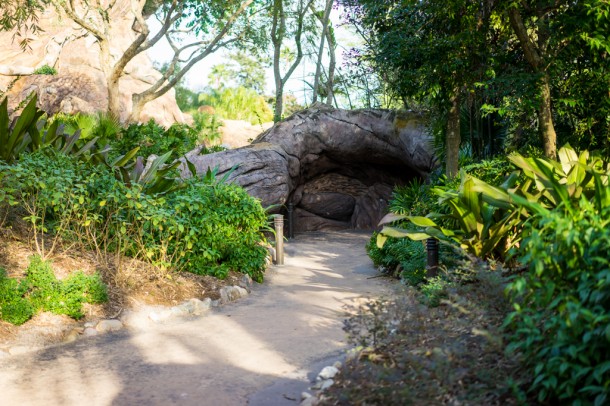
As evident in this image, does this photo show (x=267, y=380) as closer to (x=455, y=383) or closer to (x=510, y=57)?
(x=455, y=383)

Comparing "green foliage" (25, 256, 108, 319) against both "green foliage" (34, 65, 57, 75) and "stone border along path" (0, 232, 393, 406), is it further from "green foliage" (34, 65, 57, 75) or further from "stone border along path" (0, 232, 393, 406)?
"green foliage" (34, 65, 57, 75)

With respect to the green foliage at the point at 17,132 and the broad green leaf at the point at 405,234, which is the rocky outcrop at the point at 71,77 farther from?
the broad green leaf at the point at 405,234

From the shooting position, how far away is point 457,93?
11.6m

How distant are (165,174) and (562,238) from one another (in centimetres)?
646

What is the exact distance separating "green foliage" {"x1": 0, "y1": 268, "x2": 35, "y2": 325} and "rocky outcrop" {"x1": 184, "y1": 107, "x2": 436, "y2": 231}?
22.2ft

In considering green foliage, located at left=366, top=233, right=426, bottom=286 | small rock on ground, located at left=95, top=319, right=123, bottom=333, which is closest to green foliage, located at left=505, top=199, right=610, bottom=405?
small rock on ground, located at left=95, top=319, right=123, bottom=333

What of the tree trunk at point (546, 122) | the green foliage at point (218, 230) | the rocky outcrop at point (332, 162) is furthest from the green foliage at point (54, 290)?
the tree trunk at point (546, 122)

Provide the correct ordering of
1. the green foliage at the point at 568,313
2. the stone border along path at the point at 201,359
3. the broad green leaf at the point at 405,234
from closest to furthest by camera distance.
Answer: the green foliage at the point at 568,313, the stone border along path at the point at 201,359, the broad green leaf at the point at 405,234

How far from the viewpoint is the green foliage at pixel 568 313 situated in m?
Answer: 3.19

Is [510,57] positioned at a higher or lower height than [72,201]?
higher

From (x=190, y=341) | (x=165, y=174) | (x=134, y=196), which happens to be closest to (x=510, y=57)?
(x=165, y=174)

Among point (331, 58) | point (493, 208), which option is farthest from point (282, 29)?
point (493, 208)

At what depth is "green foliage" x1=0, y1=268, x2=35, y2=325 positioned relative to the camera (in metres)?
6.26

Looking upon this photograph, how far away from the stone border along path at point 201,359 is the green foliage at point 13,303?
1.77 ft
